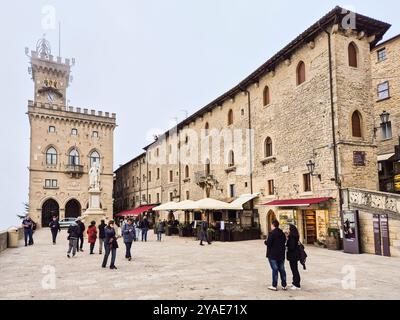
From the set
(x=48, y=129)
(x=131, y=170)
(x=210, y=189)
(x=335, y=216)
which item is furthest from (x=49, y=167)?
(x=335, y=216)

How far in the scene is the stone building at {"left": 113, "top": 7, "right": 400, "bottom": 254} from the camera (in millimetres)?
15422

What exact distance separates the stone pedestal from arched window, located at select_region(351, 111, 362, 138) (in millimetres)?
16752

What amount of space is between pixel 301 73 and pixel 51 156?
31.2 metres

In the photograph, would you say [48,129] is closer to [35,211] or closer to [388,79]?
[35,211]

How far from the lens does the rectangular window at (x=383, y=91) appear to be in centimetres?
2364

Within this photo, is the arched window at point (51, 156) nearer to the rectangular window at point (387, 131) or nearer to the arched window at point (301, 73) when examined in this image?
the arched window at point (301, 73)

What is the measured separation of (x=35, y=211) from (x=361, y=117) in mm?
34096

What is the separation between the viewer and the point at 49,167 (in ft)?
127

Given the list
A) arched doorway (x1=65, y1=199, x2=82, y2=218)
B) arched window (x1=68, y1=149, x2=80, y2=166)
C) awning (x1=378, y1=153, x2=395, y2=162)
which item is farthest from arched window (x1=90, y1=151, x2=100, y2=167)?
awning (x1=378, y1=153, x2=395, y2=162)

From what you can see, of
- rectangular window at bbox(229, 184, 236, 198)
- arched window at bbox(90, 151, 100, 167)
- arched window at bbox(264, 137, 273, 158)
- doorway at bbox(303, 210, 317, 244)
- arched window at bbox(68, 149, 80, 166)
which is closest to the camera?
doorway at bbox(303, 210, 317, 244)

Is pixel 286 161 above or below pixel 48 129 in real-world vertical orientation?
below

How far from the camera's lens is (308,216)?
17.3m

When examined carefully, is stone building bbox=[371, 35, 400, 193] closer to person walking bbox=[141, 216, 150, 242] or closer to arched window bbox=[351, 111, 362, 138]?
arched window bbox=[351, 111, 362, 138]

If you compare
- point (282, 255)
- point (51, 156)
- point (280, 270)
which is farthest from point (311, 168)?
point (51, 156)
